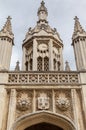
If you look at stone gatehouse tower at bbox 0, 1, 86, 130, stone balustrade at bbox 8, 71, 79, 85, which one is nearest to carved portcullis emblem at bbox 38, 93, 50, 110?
stone gatehouse tower at bbox 0, 1, 86, 130

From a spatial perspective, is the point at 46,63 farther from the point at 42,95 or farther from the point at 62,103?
the point at 62,103

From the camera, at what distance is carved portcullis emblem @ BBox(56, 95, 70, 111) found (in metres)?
9.70

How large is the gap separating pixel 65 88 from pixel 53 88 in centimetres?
48

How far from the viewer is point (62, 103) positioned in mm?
9742

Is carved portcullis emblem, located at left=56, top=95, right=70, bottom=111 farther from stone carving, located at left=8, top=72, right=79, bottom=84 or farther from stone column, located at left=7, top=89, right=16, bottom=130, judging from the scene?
stone column, located at left=7, top=89, right=16, bottom=130

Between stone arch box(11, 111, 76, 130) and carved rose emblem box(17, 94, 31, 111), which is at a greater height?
carved rose emblem box(17, 94, 31, 111)

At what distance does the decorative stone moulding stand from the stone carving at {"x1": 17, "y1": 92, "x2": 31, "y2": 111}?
44.4 inches

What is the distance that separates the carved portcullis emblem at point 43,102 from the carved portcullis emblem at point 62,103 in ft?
1.34

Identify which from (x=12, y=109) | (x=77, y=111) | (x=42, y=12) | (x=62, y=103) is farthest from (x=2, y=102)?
(x=42, y=12)

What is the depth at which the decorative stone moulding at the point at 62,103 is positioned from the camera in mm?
9688

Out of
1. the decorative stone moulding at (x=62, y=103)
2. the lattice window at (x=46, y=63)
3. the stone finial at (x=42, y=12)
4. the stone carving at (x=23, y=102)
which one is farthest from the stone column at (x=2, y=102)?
the stone finial at (x=42, y=12)

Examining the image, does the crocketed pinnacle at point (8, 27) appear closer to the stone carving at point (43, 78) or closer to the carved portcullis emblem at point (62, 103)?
the stone carving at point (43, 78)

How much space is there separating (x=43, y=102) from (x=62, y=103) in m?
0.73

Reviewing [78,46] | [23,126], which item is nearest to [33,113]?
[23,126]
